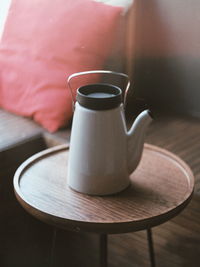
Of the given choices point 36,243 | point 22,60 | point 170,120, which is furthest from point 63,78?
point 36,243

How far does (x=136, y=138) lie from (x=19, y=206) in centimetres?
64

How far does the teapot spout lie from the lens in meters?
0.90

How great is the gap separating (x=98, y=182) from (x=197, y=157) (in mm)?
506

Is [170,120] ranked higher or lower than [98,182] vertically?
lower

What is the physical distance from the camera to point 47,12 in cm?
152

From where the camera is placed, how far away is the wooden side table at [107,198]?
2.70 ft

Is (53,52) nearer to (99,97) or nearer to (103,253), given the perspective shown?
(99,97)

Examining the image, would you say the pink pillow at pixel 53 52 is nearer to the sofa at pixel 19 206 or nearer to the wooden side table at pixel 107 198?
the sofa at pixel 19 206

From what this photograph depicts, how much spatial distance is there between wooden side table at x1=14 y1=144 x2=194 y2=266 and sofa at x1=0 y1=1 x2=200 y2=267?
273mm

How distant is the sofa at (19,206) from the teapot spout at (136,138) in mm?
407

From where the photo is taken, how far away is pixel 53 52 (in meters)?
1.49

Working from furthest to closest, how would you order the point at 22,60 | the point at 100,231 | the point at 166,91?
1. the point at 166,91
2. the point at 22,60
3. the point at 100,231

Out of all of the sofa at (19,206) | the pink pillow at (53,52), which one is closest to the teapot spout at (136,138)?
the sofa at (19,206)

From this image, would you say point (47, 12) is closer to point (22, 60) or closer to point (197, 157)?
point (22, 60)
